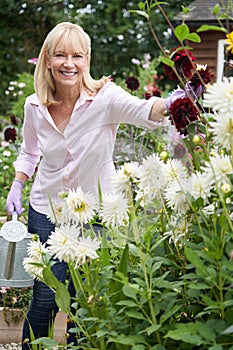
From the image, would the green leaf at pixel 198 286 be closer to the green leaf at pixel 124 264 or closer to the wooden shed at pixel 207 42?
the green leaf at pixel 124 264

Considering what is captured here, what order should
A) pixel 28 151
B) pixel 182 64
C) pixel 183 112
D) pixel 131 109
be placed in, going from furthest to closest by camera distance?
pixel 28 151 < pixel 131 109 < pixel 182 64 < pixel 183 112

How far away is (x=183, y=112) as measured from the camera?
1732 mm

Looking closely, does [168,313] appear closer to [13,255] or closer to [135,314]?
Result: [135,314]

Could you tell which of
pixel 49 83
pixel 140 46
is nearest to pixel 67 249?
pixel 49 83

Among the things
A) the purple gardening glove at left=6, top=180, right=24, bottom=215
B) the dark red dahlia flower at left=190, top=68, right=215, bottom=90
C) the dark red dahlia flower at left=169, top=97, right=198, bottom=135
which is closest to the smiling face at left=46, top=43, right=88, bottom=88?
the purple gardening glove at left=6, top=180, right=24, bottom=215

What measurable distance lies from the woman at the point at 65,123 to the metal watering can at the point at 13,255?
94 millimetres

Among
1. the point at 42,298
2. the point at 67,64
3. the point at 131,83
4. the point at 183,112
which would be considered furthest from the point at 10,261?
the point at 131,83

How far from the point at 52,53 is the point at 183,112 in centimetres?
118

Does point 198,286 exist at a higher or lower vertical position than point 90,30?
lower

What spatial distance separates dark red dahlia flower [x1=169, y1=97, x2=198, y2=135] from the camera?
68.1 inches

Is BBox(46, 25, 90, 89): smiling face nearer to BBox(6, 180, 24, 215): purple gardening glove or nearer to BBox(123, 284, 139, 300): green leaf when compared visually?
BBox(6, 180, 24, 215): purple gardening glove

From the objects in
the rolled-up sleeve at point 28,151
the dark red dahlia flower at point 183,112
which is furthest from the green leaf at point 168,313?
the rolled-up sleeve at point 28,151

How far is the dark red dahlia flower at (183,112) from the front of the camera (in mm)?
1729

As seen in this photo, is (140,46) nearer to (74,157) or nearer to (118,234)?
(74,157)
